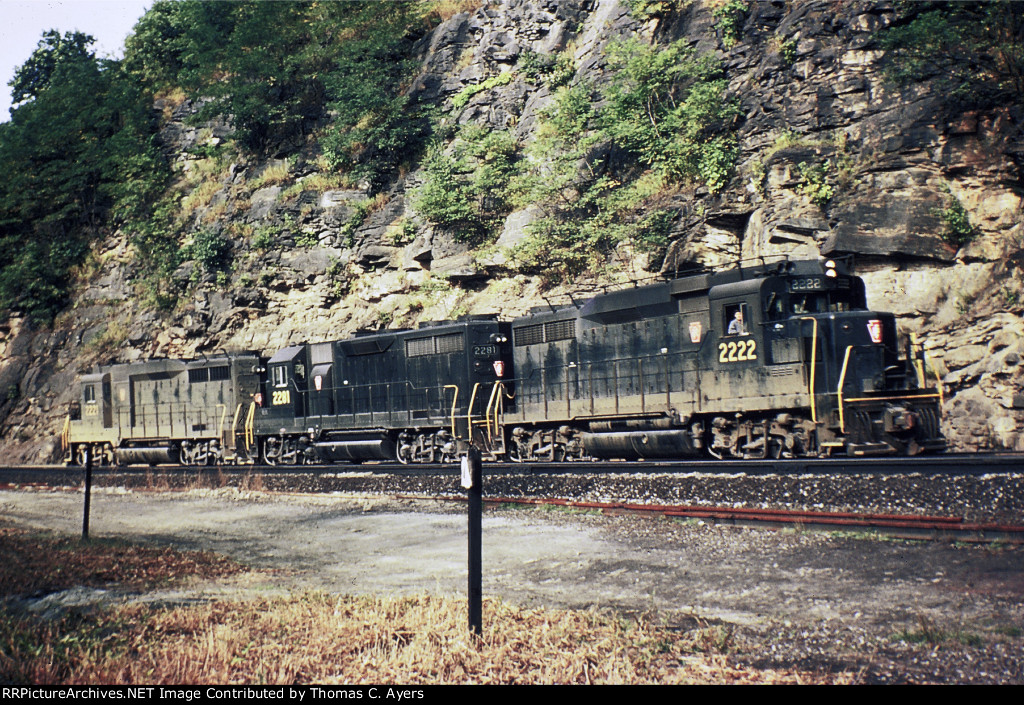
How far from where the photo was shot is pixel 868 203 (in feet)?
58.1

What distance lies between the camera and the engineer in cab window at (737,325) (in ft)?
43.3

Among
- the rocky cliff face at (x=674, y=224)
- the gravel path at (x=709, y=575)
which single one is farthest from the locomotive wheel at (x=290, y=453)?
the gravel path at (x=709, y=575)

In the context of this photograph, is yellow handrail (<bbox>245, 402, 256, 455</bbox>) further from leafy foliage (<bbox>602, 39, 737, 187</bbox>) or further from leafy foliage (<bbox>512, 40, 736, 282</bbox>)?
leafy foliage (<bbox>602, 39, 737, 187</bbox>)

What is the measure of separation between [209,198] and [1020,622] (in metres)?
36.6

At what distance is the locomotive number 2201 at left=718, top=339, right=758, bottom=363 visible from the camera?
1301 centimetres

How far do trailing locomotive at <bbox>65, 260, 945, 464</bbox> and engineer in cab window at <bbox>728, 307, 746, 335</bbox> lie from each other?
49 mm

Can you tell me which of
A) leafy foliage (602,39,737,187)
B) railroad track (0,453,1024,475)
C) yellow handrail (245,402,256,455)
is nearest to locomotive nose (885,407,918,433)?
railroad track (0,453,1024,475)

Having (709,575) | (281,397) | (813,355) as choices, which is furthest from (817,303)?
(281,397)

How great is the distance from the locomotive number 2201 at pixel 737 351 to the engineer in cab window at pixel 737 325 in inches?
Answer: 6.1

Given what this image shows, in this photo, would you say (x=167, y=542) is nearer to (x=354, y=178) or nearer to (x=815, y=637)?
(x=815, y=637)

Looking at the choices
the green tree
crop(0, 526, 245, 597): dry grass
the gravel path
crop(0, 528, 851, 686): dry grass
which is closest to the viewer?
crop(0, 528, 851, 686): dry grass

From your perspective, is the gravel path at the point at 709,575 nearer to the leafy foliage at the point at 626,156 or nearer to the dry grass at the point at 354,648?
the dry grass at the point at 354,648

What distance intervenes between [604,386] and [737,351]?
10.2 feet

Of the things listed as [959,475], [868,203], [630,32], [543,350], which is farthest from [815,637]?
[630,32]
